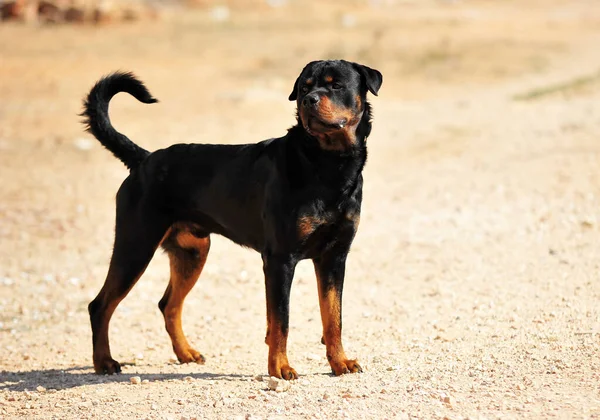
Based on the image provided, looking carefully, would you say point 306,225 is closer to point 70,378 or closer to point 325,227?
point 325,227

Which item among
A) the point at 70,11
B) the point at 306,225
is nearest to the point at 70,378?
the point at 306,225

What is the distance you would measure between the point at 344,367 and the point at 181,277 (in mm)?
1434

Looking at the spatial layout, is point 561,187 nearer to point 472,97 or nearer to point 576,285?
point 576,285

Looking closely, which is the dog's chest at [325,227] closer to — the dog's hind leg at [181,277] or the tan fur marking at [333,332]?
the tan fur marking at [333,332]

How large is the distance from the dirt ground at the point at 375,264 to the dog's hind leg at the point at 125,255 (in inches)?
9.3

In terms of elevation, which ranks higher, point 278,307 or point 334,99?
point 334,99

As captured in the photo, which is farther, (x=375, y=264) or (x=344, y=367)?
(x=375, y=264)

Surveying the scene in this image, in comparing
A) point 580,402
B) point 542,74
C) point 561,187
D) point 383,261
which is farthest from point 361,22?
point 580,402

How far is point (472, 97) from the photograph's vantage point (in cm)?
2050

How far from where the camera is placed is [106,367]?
638 cm

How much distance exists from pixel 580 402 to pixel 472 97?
53.0 feet

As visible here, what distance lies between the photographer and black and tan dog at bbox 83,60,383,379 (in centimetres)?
559

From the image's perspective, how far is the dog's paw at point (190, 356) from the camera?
21.9ft

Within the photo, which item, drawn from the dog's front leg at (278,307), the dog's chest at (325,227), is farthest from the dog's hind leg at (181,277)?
the dog's chest at (325,227)
